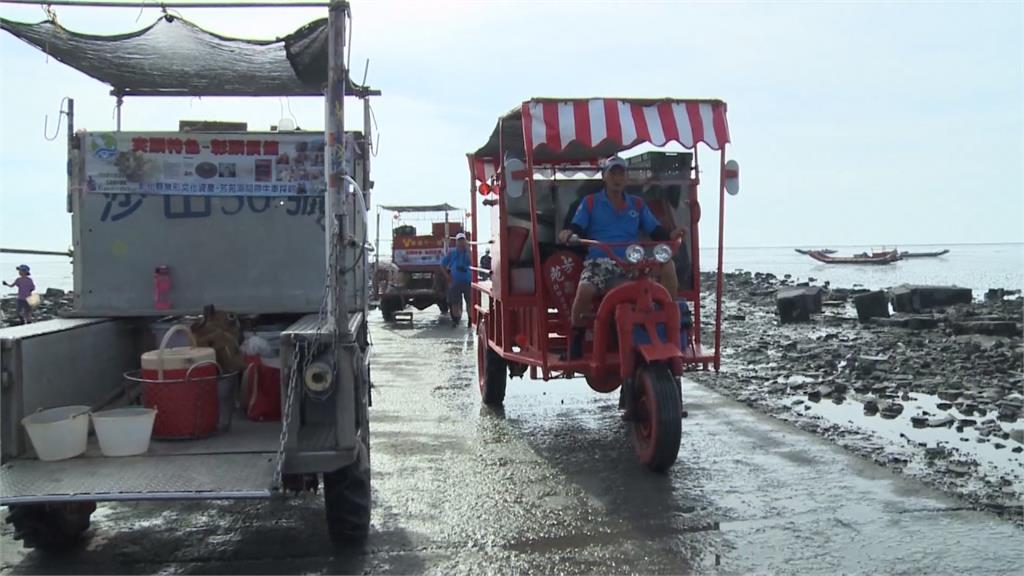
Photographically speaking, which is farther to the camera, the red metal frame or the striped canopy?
the striped canopy

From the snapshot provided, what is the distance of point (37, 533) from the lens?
466cm

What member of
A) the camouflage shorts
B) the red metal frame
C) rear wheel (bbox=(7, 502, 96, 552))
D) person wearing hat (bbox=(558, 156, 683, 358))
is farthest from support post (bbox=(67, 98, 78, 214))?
the camouflage shorts

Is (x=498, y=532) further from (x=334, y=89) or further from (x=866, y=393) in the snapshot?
(x=866, y=393)

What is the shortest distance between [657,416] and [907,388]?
4.85m

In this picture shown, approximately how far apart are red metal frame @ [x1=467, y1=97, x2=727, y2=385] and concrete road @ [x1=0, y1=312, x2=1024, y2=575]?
2.34ft

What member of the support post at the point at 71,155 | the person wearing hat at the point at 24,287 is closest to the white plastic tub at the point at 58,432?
the support post at the point at 71,155

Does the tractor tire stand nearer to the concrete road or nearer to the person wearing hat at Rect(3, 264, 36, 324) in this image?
the concrete road

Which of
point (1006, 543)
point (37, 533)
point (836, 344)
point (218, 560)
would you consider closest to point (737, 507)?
point (1006, 543)

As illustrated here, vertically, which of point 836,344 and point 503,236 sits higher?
point 503,236

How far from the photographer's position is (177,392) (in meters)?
4.95

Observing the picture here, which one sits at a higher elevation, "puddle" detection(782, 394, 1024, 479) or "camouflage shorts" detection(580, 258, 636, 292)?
"camouflage shorts" detection(580, 258, 636, 292)

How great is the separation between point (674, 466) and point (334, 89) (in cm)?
375

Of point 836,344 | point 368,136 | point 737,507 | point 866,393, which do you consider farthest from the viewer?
point 836,344

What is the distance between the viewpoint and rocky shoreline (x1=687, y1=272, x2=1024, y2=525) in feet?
20.8
